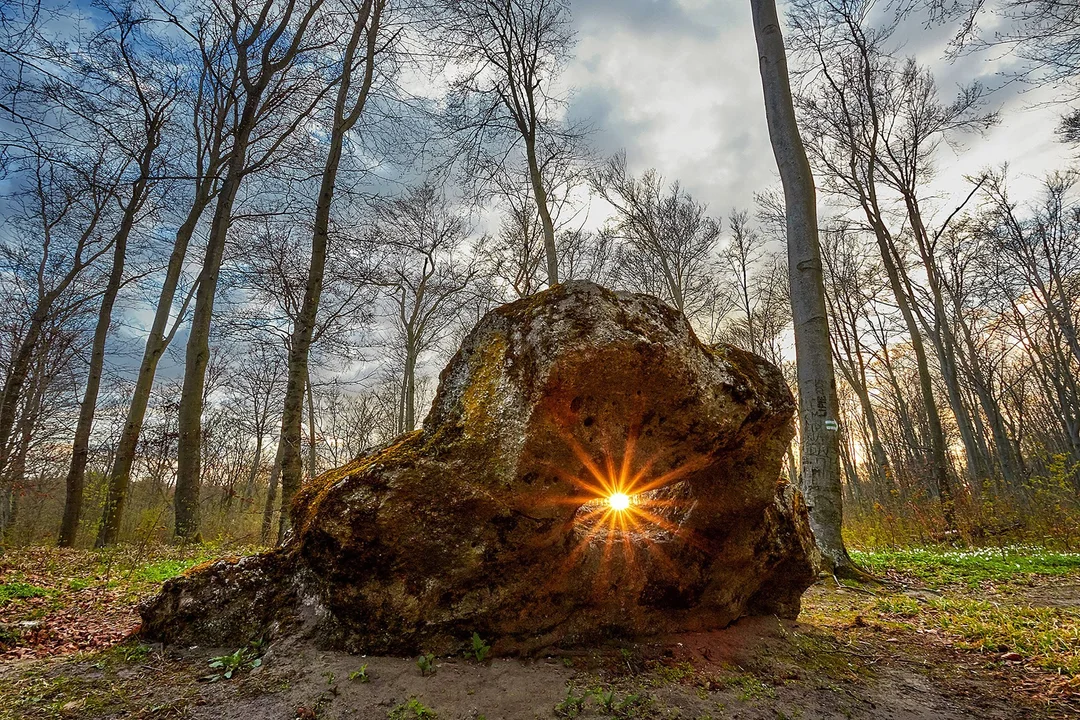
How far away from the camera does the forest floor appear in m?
2.32

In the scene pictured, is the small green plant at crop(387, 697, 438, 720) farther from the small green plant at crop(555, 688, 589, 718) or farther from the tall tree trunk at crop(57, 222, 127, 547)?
the tall tree trunk at crop(57, 222, 127, 547)

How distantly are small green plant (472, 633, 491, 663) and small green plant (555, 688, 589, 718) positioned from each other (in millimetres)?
534

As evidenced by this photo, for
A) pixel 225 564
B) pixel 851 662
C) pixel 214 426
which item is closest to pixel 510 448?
pixel 225 564

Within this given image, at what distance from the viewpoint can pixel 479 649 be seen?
2.74 metres

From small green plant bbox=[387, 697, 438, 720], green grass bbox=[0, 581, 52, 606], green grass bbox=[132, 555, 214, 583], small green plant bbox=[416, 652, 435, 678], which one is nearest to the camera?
small green plant bbox=[387, 697, 438, 720]

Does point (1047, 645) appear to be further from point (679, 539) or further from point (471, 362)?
point (471, 362)

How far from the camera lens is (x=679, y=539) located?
332 cm

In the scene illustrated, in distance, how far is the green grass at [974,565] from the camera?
234 inches

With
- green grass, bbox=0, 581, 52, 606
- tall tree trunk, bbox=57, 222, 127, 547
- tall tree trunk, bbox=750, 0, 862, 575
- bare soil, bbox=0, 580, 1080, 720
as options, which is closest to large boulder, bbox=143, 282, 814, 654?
bare soil, bbox=0, 580, 1080, 720

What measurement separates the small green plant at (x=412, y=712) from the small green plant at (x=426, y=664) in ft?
0.70

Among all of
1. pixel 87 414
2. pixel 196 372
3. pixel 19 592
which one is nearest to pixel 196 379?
pixel 196 372

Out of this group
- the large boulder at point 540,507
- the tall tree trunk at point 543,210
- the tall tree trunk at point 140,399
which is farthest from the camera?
the tall tree trunk at point 543,210

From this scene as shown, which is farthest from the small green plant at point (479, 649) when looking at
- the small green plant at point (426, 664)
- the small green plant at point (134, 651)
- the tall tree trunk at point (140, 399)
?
the tall tree trunk at point (140, 399)

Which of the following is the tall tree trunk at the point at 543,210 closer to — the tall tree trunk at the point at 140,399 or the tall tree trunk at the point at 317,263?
the tall tree trunk at the point at 317,263
